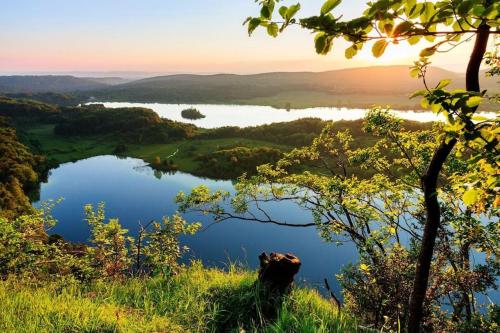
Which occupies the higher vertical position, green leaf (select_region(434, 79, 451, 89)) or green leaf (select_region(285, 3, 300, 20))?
green leaf (select_region(285, 3, 300, 20))

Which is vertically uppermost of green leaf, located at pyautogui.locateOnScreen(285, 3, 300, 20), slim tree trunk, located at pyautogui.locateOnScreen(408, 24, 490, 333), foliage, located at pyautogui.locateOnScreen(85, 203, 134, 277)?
green leaf, located at pyautogui.locateOnScreen(285, 3, 300, 20)

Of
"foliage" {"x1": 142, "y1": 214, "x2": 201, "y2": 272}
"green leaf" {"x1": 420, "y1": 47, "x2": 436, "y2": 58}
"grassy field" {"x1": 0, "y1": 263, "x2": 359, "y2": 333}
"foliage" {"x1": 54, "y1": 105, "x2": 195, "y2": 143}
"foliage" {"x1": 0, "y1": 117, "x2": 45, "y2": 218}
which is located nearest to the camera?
"green leaf" {"x1": 420, "y1": 47, "x2": 436, "y2": 58}

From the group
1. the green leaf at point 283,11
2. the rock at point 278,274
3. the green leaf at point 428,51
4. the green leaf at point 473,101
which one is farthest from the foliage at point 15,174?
the green leaf at point 473,101

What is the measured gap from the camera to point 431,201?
5824mm

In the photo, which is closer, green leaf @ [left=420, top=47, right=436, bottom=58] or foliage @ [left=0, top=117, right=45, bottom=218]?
green leaf @ [left=420, top=47, right=436, bottom=58]

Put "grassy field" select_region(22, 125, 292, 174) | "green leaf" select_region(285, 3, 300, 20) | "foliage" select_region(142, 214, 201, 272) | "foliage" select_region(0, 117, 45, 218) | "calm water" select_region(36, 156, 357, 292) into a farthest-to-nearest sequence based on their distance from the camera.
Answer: "grassy field" select_region(22, 125, 292, 174), "foliage" select_region(0, 117, 45, 218), "calm water" select_region(36, 156, 357, 292), "foliage" select_region(142, 214, 201, 272), "green leaf" select_region(285, 3, 300, 20)

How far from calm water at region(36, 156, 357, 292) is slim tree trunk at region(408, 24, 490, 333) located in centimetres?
3320

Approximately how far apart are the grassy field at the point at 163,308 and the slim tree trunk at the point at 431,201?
5.95ft

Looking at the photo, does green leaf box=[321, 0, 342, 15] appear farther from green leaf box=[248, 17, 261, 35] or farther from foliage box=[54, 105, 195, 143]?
foliage box=[54, 105, 195, 143]

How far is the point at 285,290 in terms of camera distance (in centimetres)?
1025

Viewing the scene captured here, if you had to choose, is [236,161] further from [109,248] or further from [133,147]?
[109,248]

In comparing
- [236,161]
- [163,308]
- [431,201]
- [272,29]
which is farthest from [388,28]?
[236,161]

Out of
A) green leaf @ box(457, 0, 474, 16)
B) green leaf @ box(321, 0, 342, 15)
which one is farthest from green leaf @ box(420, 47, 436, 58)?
green leaf @ box(321, 0, 342, 15)

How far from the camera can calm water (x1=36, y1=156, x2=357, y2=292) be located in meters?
66.4
